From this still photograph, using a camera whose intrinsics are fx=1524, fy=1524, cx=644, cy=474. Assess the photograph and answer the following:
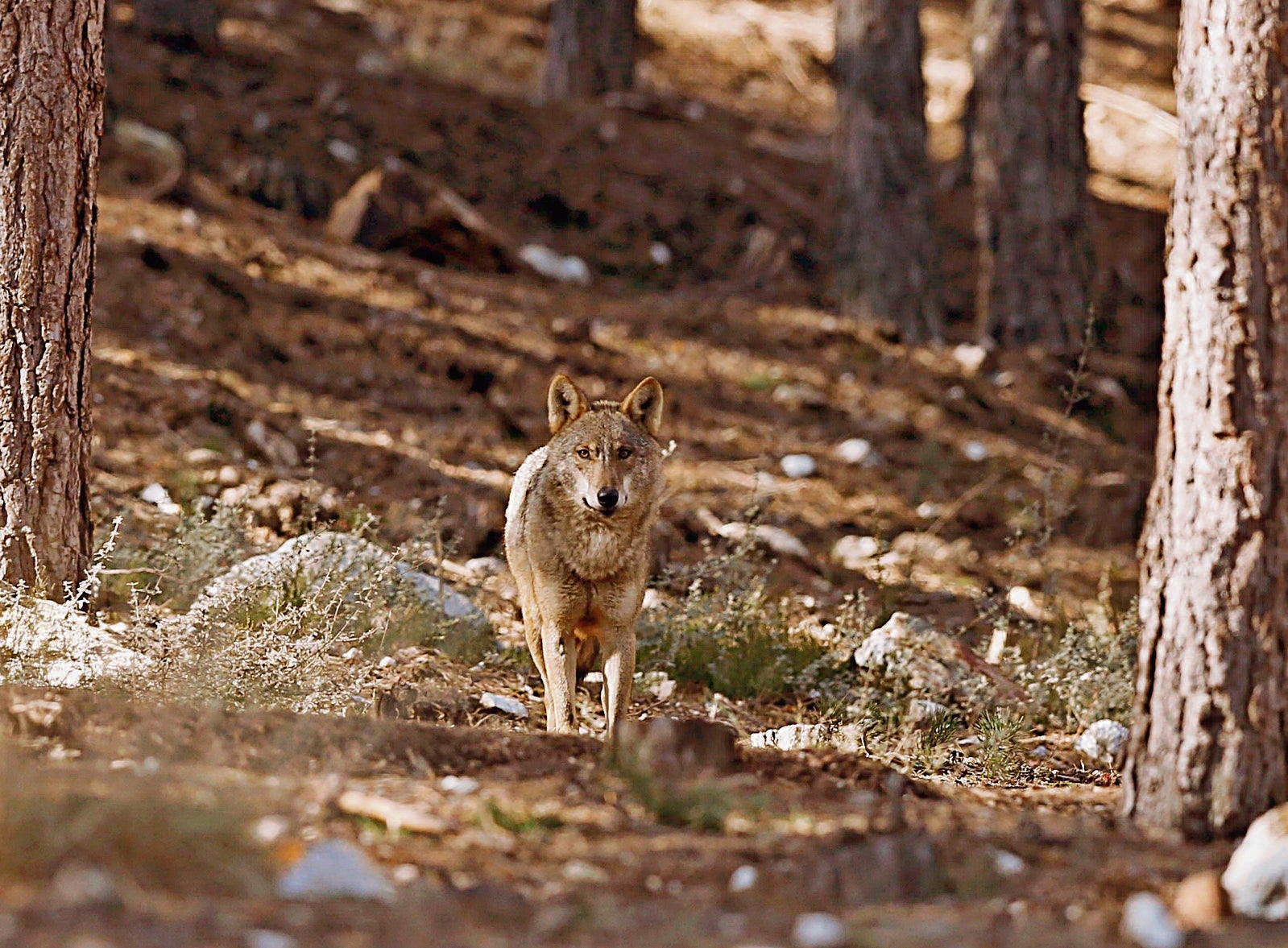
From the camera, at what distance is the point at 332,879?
12.7 ft

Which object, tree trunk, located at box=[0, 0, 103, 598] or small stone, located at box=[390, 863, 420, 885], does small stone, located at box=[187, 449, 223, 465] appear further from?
small stone, located at box=[390, 863, 420, 885]

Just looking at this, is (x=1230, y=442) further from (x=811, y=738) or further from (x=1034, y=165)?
(x=1034, y=165)

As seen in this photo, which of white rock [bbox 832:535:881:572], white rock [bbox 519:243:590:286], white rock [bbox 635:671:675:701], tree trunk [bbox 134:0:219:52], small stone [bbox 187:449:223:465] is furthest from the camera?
tree trunk [bbox 134:0:219:52]

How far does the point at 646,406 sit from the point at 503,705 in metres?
1.61

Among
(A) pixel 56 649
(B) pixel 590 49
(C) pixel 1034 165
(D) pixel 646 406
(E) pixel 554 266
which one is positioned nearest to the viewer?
(A) pixel 56 649

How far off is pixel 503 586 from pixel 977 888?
531cm

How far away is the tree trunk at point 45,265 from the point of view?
21.9 feet

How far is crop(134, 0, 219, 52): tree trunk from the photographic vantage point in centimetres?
1667

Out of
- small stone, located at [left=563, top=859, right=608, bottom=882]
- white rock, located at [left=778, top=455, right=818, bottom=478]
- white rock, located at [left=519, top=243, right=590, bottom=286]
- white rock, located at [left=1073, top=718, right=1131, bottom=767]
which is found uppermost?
white rock, located at [left=519, top=243, right=590, bottom=286]

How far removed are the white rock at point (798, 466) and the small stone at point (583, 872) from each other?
7997mm

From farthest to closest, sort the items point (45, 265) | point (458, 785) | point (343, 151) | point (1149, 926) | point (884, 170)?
point (343, 151) → point (884, 170) → point (45, 265) → point (458, 785) → point (1149, 926)

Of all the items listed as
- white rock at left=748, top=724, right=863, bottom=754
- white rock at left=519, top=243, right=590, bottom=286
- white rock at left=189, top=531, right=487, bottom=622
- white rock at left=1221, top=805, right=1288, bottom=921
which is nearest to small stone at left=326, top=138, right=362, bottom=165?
white rock at left=519, top=243, right=590, bottom=286

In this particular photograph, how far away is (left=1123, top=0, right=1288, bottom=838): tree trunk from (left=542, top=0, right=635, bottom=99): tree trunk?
44.9 ft

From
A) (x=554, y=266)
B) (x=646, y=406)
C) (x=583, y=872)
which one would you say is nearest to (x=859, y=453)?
(x=554, y=266)
